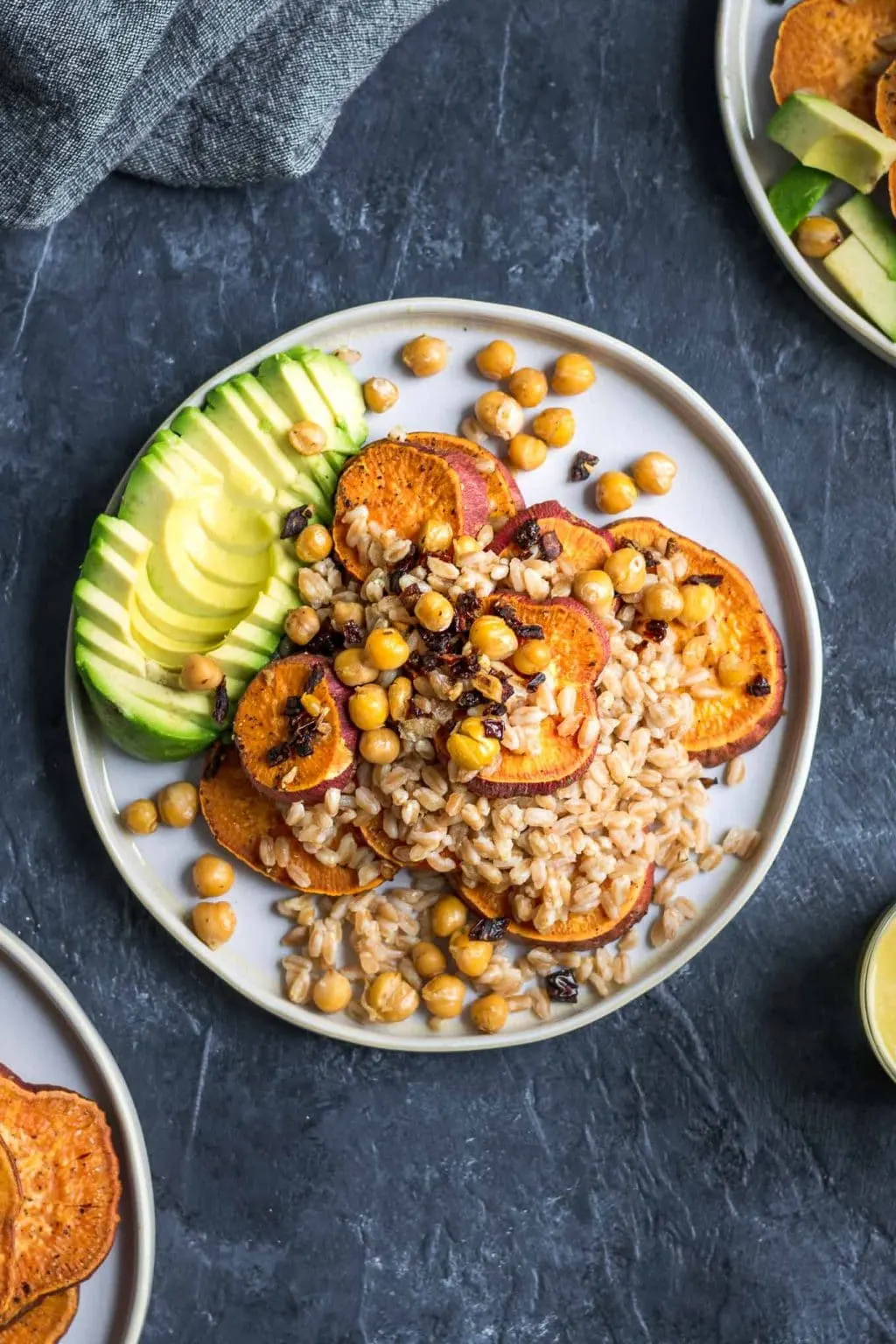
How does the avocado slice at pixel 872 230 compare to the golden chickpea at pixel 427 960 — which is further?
the avocado slice at pixel 872 230

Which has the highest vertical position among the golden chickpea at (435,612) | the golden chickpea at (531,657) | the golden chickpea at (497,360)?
the golden chickpea at (497,360)

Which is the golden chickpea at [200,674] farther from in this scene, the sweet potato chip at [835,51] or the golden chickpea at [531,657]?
the sweet potato chip at [835,51]

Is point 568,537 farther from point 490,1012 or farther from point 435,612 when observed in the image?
point 490,1012

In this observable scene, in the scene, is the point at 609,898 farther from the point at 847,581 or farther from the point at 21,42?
the point at 21,42

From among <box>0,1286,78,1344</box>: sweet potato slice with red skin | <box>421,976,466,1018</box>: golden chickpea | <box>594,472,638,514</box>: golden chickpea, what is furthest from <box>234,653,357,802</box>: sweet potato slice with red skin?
<box>0,1286,78,1344</box>: sweet potato slice with red skin

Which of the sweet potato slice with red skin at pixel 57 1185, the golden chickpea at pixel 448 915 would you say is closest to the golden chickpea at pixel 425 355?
the golden chickpea at pixel 448 915

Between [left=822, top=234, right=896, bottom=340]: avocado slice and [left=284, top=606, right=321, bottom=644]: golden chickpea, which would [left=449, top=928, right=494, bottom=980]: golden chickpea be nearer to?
[left=284, top=606, right=321, bottom=644]: golden chickpea

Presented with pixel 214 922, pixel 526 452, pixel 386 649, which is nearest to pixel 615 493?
pixel 526 452
